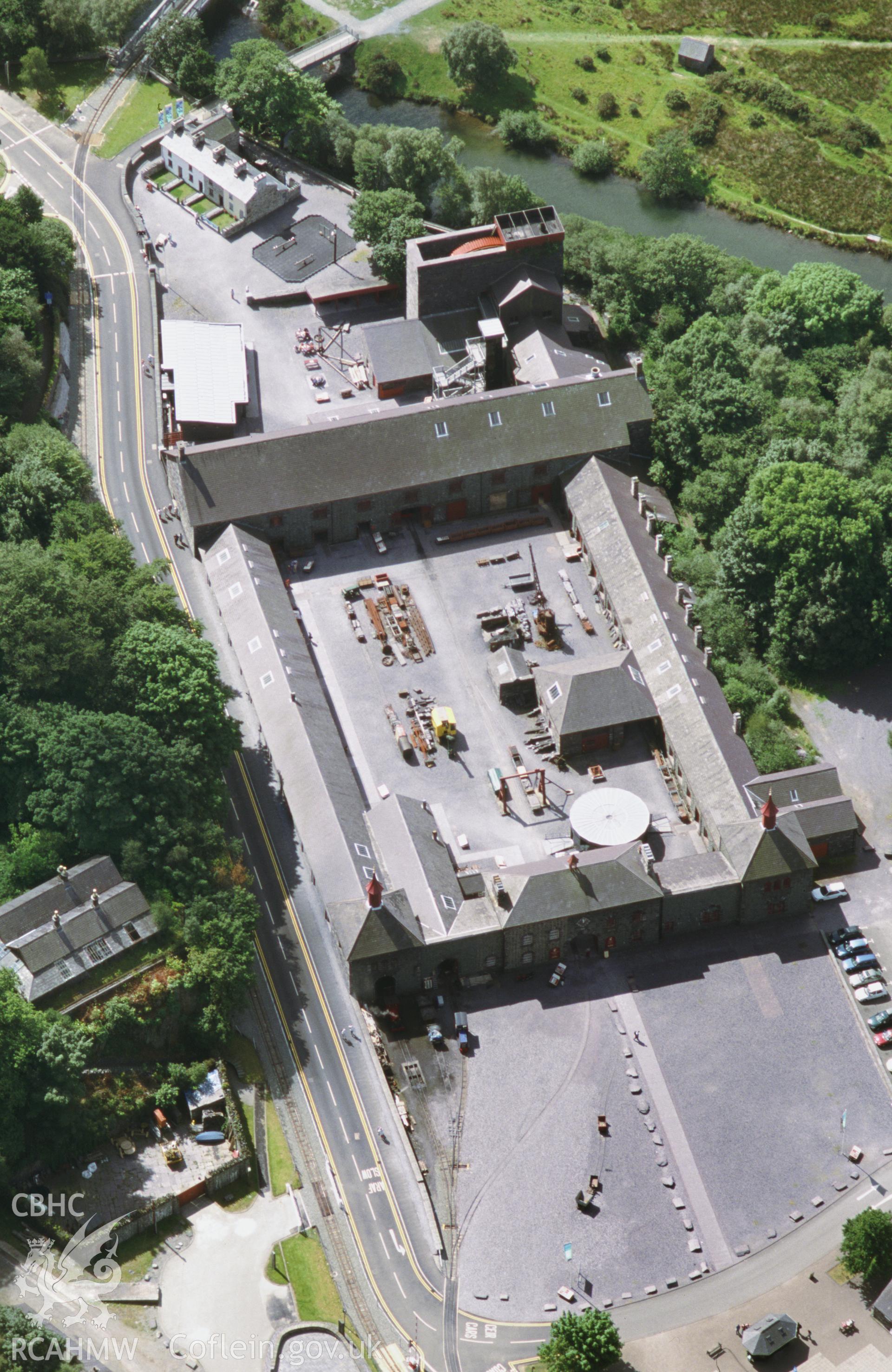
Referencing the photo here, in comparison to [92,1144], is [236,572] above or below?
above

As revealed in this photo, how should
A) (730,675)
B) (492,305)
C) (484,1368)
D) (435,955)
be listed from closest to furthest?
(484,1368), (435,955), (730,675), (492,305)

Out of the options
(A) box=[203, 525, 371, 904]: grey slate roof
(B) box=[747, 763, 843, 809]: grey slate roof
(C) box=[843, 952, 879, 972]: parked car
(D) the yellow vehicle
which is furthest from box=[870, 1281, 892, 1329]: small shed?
(D) the yellow vehicle

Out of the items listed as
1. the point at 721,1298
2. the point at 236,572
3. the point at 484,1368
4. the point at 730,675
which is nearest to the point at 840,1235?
the point at 721,1298

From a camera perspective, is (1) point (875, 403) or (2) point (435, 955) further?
(1) point (875, 403)

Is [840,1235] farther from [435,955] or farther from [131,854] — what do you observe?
[131,854]

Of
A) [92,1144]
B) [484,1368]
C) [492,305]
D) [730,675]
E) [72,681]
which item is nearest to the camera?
[484,1368]

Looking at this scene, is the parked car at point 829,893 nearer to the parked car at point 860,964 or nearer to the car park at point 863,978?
the parked car at point 860,964
